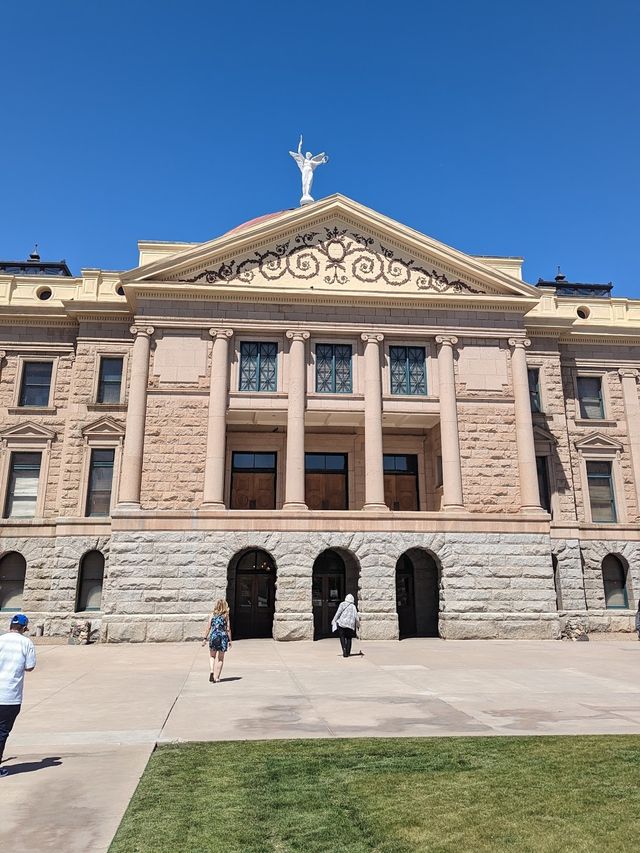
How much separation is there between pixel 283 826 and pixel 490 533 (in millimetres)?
21133

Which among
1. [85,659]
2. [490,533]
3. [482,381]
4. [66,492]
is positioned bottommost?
[85,659]

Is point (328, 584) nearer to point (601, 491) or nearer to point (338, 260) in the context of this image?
point (601, 491)

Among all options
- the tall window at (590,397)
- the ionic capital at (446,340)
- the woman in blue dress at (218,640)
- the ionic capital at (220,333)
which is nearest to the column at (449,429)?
the ionic capital at (446,340)

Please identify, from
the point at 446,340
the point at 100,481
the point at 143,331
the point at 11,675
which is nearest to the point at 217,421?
the point at 143,331

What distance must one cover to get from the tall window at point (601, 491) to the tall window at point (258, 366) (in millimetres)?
15259

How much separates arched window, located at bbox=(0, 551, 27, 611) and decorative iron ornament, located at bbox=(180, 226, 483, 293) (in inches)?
534

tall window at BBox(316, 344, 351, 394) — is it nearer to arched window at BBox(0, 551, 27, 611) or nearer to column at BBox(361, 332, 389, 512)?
column at BBox(361, 332, 389, 512)

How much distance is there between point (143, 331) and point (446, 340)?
40.7 feet

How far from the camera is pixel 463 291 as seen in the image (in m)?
28.3

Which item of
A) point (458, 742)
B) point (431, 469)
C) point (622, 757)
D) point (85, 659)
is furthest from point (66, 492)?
point (622, 757)

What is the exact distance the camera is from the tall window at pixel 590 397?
1240 inches

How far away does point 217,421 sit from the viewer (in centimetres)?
2572

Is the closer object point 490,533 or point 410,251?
point 490,533

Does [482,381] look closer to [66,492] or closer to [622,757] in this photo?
[66,492]
